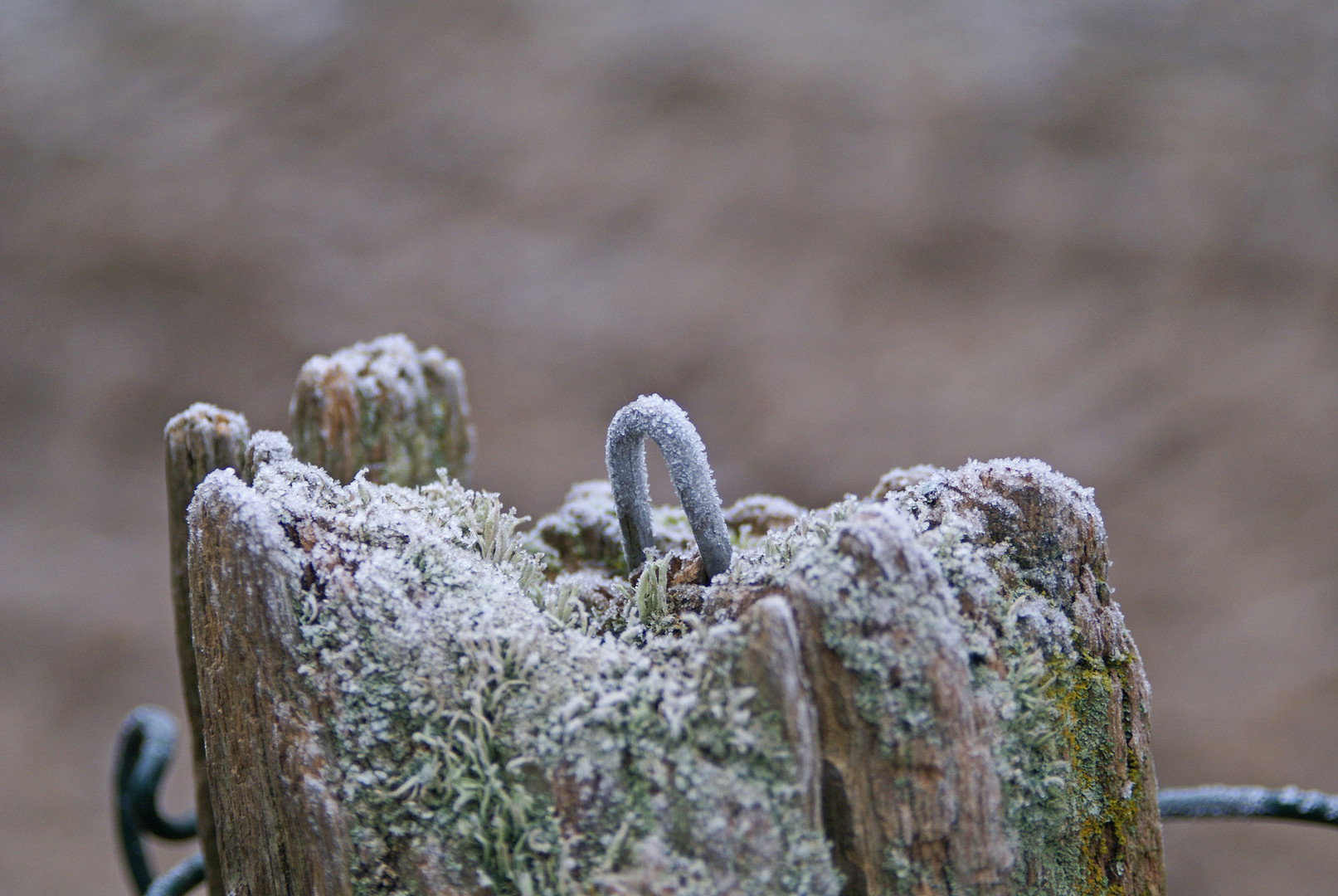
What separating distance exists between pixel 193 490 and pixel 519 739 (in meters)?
0.31

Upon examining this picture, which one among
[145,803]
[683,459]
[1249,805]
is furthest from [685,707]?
[145,803]

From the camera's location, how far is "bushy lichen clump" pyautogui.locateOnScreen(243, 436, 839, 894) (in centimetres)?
33

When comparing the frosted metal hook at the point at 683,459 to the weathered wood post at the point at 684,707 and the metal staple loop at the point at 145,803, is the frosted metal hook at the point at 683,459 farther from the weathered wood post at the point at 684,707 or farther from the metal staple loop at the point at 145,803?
the metal staple loop at the point at 145,803

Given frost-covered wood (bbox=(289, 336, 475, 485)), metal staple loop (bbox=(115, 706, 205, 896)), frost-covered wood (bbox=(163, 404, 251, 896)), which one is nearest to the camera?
frost-covered wood (bbox=(163, 404, 251, 896))

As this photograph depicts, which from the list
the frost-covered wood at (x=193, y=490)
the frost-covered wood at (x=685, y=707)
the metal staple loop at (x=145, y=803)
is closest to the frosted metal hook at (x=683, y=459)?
the frost-covered wood at (x=685, y=707)

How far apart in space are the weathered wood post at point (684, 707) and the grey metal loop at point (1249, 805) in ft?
0.76

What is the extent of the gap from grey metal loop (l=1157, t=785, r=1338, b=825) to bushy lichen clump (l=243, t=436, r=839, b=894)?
1.40ft

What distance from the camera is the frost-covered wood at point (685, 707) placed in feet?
1.09

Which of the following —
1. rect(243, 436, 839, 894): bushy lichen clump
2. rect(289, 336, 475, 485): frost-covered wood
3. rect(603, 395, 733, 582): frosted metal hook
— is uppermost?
rect(289, 336, 475, 485): frost-covered wood

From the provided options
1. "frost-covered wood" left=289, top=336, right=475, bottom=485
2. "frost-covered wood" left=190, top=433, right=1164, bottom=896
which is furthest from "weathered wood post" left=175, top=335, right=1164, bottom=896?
"frost-covered wood" left=289, top=336, right=475, bottom=485

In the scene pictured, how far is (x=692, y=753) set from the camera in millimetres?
333

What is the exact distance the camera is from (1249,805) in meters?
0.59

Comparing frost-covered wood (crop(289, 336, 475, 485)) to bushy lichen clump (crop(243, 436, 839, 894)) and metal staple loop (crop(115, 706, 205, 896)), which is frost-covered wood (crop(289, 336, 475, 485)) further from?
metal staple loop (crop(115, 706, 205, 896))

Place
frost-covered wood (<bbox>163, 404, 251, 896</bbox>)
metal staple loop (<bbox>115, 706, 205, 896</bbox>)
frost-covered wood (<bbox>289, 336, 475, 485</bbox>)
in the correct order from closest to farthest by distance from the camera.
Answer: frost-covered wood (<bbox>163, 404, 251, 896</bbox>) → frost-covered wood (<bbox>289, 336, 475, 485</bbox>) → metal staple loop (<bbox>115, 706, 205, 896</bbox>)
